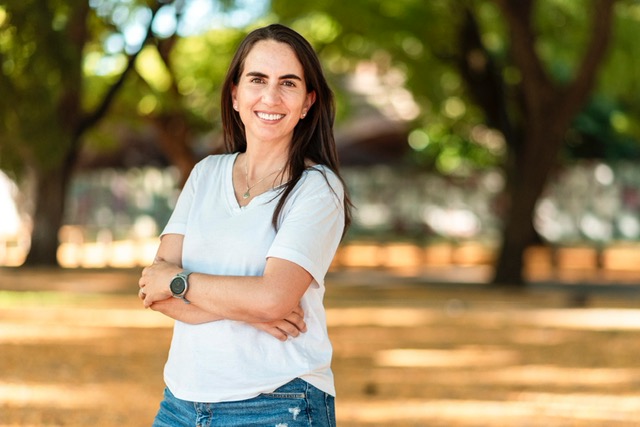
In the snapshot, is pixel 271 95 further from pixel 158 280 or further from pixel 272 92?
pixel 158 280

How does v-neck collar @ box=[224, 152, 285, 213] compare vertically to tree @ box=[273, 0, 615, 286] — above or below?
below

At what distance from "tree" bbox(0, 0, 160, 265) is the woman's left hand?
10176 millimetres

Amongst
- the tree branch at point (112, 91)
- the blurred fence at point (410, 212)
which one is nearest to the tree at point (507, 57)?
the tree branch at point (112, 91)

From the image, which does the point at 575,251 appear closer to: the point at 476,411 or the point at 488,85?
the point at 488,85

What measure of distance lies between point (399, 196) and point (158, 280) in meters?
28.6

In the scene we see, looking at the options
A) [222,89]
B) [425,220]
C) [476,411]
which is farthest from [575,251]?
[222,89]

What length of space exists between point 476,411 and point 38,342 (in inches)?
218

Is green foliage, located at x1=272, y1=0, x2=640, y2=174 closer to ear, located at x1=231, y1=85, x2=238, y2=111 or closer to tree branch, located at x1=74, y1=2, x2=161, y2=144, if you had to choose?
tree branch, located at x1=74, y1=2, x2=161, y2=144

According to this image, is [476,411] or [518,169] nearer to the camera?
[476,411]

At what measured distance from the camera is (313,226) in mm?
3072

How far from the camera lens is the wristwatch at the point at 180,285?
315 cm

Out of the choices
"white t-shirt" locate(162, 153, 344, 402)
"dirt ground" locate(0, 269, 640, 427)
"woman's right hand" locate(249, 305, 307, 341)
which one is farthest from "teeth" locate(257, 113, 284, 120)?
"dirt ground" locate(0, 269, 640, 427)

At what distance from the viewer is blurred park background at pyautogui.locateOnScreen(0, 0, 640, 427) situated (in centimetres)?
1074

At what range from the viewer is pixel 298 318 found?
3.07 metres
